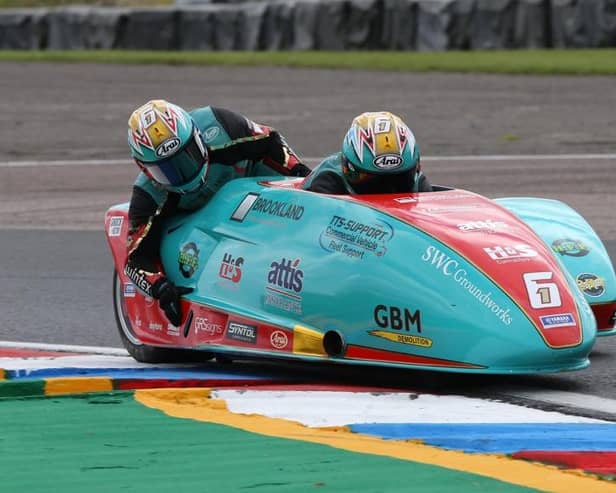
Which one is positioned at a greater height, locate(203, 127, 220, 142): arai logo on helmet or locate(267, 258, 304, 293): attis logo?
locate(203, 127, 220, 142): arai logo on helmet

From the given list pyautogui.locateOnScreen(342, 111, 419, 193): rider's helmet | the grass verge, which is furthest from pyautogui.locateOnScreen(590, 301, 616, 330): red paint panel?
the grass verge

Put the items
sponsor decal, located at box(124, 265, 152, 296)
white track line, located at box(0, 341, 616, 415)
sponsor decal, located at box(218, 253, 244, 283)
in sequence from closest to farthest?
white track line, located at box(0, 341, 616, 415)
sponsor decal, located at box(218, 253, 244, 283)
sponsor decal, located at box(124, 265, 152, 296)

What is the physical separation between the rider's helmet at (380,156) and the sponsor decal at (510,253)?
2.29ft

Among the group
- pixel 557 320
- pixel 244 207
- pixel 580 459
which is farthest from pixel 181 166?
pixel 580 459

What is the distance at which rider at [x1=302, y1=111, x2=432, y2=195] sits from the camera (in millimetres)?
6363

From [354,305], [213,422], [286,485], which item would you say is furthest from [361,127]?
[286,485]

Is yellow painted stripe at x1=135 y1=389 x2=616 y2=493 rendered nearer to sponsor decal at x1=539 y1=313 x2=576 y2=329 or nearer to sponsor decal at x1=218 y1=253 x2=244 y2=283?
sponsor decal at x1=218 y1=253 x2=244 y2=283

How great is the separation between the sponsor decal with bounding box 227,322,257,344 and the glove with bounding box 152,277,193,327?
1.27ft

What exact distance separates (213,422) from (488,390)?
127 cm

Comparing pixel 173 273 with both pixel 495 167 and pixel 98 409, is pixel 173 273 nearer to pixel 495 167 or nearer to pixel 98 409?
pixel 98 409

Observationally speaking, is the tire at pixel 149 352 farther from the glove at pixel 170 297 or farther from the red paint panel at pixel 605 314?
the red paint panel at pixel 605 314

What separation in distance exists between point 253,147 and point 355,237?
1599mm

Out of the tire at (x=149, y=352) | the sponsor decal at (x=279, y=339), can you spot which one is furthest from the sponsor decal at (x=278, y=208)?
the tire at (x=149, y=352)

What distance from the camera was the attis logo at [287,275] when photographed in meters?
6.17
